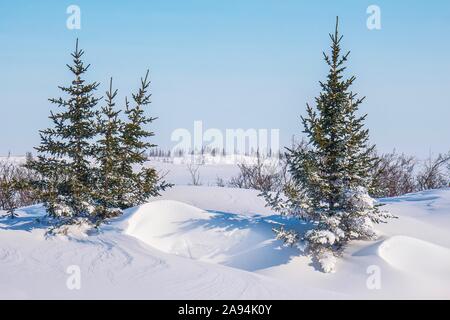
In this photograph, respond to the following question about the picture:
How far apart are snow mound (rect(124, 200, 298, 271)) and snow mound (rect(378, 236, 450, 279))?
1926 millimetres

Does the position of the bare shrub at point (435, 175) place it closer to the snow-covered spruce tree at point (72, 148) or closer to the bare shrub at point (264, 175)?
the bare shrub at point (264, 175)

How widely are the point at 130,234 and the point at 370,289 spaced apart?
16.3ft

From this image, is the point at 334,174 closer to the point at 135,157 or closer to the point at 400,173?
the point at 135,157

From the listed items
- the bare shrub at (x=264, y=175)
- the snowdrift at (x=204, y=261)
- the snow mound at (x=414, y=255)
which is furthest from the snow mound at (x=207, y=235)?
the bare shrub at (x=264, y=175)

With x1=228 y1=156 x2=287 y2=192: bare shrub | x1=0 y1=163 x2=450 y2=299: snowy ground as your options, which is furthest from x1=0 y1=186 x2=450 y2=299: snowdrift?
x1=228 y1=156 x2=287 y2=192: bare shrub

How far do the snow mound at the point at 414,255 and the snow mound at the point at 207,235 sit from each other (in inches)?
75.8

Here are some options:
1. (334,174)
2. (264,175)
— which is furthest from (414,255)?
(264,175)

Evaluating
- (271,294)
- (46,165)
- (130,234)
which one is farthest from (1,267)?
(271,294)

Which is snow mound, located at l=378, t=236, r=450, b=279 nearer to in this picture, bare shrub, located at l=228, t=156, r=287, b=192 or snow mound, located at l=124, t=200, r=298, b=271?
snow mound, located at l=124, t=200, r=298, b=271

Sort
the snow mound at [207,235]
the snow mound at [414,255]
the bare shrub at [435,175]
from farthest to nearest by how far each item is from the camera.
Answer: the bare shrub at [435,175]
the snow mound at [207,235]
the snow mound at [414,255]

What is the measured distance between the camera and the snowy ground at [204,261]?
7344mm

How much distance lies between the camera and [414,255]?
9375 millimetres

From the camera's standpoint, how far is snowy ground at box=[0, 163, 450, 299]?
7344 millimetres
